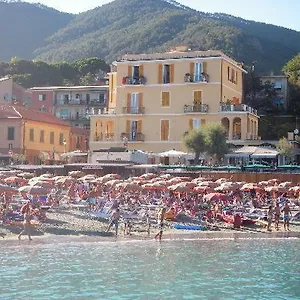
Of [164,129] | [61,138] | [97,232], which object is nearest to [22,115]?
[61,138]

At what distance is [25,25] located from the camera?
173 m

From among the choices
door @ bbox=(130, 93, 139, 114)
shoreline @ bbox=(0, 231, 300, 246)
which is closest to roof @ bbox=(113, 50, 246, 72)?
door @ bbox=(130, 93, 139, 114)

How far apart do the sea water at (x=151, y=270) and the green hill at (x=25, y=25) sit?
13210 centimetres

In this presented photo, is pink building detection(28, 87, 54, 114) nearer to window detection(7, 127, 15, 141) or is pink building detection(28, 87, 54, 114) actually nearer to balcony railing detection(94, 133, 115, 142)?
window detection(7, 127, 15, 141)

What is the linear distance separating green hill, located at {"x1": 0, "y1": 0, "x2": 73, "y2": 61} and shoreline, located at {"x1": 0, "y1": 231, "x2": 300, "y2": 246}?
128679mm

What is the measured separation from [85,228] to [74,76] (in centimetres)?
7592

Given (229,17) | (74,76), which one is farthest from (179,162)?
(229,17)

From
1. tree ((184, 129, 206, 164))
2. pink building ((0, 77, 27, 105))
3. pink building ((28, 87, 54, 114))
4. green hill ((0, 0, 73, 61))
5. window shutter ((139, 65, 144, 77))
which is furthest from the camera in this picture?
green hill ((0, 0, 73, 61))

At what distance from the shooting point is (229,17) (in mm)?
168125

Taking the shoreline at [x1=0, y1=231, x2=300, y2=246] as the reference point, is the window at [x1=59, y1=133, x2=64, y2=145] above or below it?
above

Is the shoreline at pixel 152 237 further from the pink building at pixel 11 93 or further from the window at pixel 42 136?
the pink building at pixel 11 93

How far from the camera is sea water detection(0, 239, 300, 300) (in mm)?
18750

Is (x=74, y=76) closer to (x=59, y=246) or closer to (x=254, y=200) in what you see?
(x=254, y=200)

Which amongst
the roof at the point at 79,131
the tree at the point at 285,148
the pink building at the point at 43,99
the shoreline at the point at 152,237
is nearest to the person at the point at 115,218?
the shoreline at the point at 152,237
